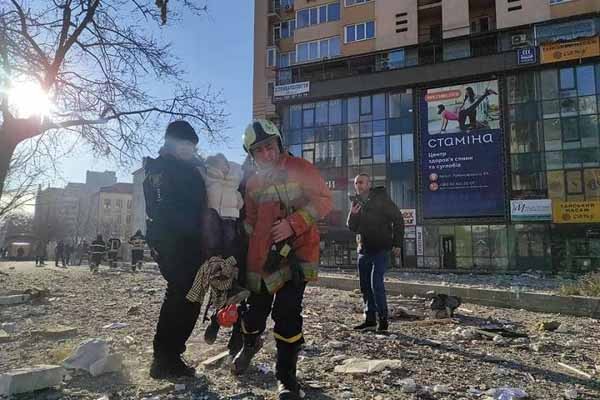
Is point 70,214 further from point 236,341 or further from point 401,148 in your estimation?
point 236,341

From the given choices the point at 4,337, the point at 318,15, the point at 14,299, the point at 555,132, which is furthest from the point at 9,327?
the point at 318,15

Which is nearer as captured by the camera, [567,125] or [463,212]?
[567,125]

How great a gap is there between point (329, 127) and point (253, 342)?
3480cm

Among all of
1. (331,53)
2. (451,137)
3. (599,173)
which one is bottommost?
(599,173)

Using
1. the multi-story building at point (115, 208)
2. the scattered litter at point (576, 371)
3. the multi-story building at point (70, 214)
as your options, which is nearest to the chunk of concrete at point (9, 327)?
the scattered litter at point (576, 371)

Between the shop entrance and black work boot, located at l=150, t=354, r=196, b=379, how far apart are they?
3143 cm

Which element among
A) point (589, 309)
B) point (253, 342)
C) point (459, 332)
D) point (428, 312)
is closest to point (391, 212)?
point (459, 332)

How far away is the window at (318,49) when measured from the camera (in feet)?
123

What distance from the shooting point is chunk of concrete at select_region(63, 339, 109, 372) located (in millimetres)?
3645

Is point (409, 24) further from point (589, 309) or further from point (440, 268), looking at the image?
→ point (589, 309)

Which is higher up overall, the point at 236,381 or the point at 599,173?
the point at 599,173

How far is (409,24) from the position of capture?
34.8 m

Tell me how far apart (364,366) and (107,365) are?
6.54 ft

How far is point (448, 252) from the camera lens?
3303cm
